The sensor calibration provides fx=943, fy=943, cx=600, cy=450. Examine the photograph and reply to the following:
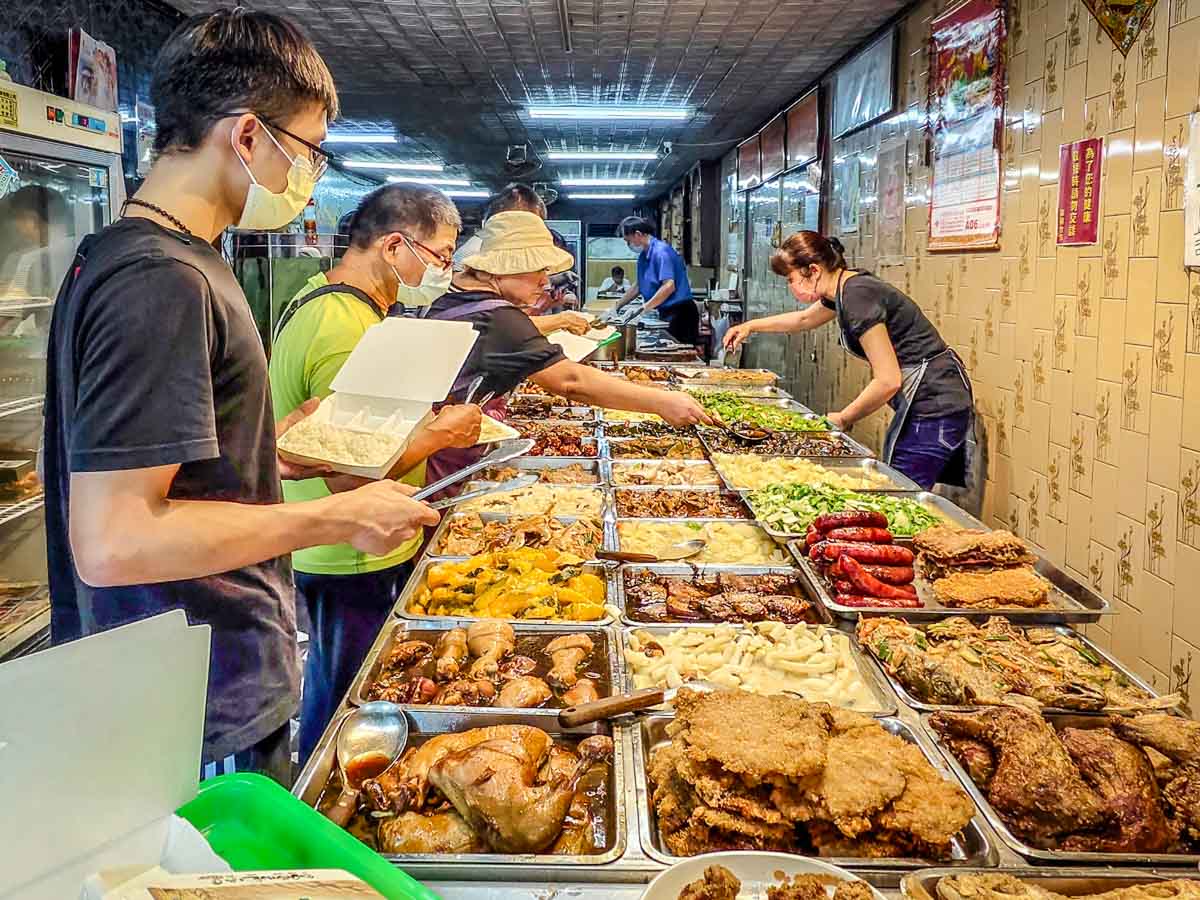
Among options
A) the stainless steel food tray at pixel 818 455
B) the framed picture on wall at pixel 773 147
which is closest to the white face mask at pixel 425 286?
the stainless steel food tray at pixel 818 455

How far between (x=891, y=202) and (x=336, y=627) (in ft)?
17.9

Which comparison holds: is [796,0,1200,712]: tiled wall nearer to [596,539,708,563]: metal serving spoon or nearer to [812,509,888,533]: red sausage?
[812,509,888,533]: red sausage

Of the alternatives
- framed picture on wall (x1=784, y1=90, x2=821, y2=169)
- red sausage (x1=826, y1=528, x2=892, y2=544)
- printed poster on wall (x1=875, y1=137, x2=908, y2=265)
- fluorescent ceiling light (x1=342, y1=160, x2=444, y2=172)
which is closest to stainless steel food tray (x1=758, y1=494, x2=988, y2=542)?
red sausage (x1=826, y1=528, x2=892, y2=544)

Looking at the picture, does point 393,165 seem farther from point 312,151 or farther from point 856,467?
point 312,151

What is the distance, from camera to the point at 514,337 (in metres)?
3.47

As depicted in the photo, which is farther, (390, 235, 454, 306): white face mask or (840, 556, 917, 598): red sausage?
(390, 235, 454, 306): white face mask

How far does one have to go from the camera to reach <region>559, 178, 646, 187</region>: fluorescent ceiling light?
1777cm

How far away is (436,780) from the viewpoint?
1498 mm

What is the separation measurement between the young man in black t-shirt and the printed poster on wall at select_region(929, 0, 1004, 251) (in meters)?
4.25

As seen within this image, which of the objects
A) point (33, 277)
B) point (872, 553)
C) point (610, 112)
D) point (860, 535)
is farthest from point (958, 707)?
point (610, 112)

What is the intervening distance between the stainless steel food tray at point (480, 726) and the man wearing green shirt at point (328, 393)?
40.0 inches

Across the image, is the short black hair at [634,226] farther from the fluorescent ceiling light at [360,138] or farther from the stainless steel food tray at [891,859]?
the stainless steel food tray at [891,859]

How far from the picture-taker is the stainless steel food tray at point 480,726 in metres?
1.38

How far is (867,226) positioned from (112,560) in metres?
7.01
